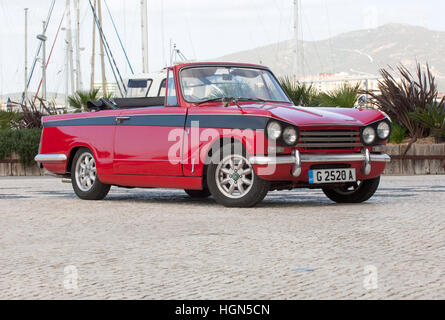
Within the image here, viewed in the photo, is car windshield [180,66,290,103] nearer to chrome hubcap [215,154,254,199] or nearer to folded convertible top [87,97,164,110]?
chrome hubcap [215,154,254,199]

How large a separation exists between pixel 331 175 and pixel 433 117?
381 inches

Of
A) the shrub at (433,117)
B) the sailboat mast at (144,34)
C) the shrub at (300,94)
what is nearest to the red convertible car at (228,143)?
the shrub at (433,117)

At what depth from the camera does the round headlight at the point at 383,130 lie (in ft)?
32.7

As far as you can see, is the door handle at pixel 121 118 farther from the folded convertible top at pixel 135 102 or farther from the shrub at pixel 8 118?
the shrub at pixel 8 118

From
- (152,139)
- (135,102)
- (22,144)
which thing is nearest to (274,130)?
(152,139)

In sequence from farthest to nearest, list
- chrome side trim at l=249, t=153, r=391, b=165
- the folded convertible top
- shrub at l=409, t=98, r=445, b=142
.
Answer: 1. shrub at l=409, t=98, r=445, b=142
2. the folded convertible top
3. chrome side trim at l=249, t=153, r=391, b=165

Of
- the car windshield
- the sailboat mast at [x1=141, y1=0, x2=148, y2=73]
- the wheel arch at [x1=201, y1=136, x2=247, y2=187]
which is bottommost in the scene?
the wheel arch at [x1=201, y1=136, x2=247, y2=187]

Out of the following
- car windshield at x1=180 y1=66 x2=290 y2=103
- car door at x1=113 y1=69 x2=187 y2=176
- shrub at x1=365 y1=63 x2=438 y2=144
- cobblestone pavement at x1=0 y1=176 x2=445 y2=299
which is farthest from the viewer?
shrub at x1=365 y1=63 x2=438 y2=144

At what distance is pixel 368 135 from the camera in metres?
9.83

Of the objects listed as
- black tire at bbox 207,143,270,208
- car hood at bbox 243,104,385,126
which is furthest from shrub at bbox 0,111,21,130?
black tire at bbox 207,143,270,208

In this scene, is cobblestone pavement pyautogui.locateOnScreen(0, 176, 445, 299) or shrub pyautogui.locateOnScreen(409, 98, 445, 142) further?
shrub pyautogui.locateOnScreen(409, 98, 445, 142)

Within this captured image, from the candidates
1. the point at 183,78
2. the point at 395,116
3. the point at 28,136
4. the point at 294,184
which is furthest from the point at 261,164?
the point at 28,136

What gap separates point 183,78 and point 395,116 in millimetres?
9720

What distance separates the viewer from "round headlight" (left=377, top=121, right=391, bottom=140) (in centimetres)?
995
